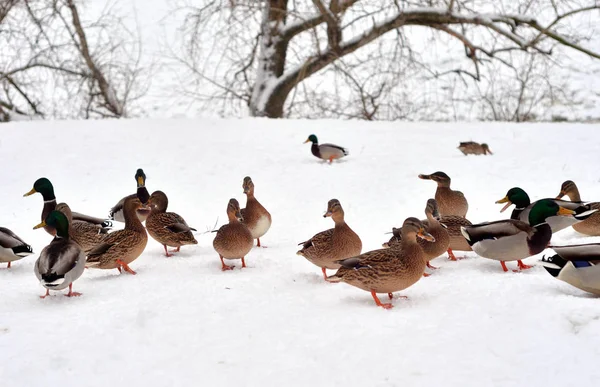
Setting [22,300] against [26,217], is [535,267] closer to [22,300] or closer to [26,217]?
[22,300]

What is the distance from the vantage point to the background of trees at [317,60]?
15.6 meters

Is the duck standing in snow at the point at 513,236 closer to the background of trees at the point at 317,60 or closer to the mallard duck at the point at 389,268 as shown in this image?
the mallard duck at the point at 389,268

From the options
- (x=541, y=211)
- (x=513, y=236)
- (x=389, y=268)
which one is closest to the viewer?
(x=389, y=268)

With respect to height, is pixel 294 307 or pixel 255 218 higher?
pixel 255 218

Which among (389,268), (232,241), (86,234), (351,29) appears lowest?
(86,234)

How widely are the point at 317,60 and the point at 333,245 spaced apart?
11.0 metres

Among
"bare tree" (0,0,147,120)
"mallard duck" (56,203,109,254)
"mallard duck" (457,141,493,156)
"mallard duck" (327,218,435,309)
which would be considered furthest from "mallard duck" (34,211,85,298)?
"bare tree" (0,0,147,120)

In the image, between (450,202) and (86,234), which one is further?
(450,202)

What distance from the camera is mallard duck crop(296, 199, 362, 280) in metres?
6.05

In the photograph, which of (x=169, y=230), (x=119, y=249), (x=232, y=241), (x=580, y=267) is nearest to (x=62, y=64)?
(x=169, y=230)

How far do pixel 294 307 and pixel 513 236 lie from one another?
6.73 ft

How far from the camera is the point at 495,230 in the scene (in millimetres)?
5812

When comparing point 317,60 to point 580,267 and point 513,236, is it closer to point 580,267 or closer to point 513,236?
point 513,236

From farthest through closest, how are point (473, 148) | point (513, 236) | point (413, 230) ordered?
point (473, 148) → point (513, 236) → point (413, 230)
